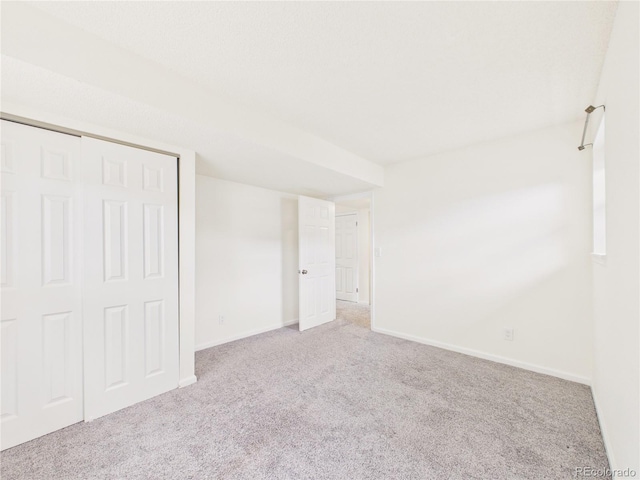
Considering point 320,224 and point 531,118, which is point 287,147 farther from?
point 531,118

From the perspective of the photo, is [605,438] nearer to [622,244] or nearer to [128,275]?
[622,244]

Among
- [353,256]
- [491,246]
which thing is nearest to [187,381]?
[491,246]

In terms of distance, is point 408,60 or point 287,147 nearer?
point 408,60

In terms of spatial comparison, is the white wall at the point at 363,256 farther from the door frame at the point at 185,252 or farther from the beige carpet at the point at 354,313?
the door frame at the point at 185,252

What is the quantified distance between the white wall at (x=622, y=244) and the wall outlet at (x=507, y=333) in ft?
3.45

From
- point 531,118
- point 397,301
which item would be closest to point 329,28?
point 531,118

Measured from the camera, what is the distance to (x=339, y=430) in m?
1.72

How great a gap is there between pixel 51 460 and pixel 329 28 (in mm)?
2810

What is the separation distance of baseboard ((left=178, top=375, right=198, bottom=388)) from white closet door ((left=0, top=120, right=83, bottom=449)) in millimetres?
634

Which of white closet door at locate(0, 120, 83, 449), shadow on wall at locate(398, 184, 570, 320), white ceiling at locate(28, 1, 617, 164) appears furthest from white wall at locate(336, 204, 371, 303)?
white closet door at locate(0, 120, 83, 449)

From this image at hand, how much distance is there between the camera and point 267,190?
3846mm

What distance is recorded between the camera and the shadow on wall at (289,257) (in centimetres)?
409

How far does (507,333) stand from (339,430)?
80.4 inches

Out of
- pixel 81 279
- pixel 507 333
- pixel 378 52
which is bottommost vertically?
pixel 507 333
